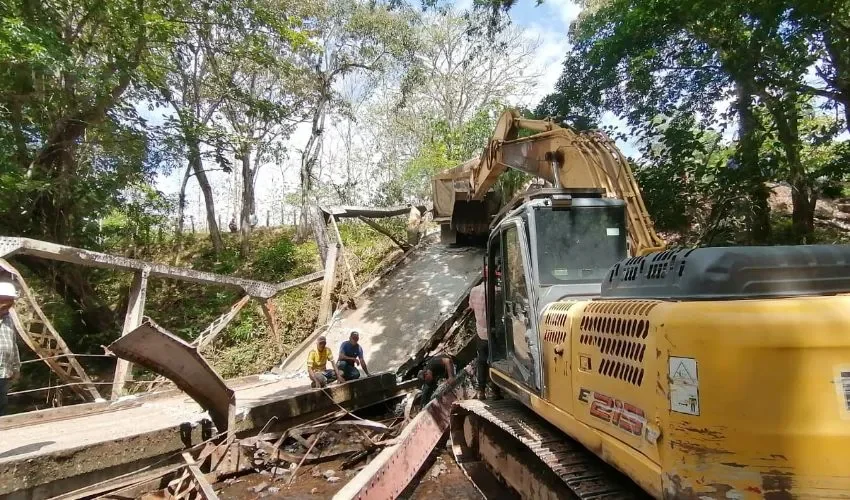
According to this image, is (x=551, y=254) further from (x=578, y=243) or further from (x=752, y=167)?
(x=752, y=167)

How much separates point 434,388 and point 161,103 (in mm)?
10388

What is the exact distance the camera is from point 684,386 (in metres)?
2.19

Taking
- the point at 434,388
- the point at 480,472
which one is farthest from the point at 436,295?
the point at 480,472

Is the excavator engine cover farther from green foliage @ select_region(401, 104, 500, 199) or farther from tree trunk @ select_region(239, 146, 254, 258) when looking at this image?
tree trunk @ select_region(239, 146, 254, 258)

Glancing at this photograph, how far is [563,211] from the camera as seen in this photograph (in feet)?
13.7

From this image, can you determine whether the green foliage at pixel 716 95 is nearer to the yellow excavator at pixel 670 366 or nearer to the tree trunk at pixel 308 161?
the yellow excavator at pixel 670 366

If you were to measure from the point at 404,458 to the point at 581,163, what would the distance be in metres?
3.60

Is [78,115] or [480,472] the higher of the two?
[78,115]

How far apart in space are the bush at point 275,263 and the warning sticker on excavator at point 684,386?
16.5 meters

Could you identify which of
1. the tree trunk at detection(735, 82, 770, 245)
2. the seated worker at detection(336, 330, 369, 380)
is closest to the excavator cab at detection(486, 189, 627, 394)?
the seated worker at detection(336, 330, 369, 380)

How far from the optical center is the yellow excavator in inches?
79.5

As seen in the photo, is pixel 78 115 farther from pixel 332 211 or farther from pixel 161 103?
pixel 332 211

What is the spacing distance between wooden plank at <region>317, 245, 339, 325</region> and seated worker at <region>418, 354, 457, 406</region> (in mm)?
3969

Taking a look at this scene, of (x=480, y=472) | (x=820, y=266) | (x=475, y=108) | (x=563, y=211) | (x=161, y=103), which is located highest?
(x=475, y=108)
